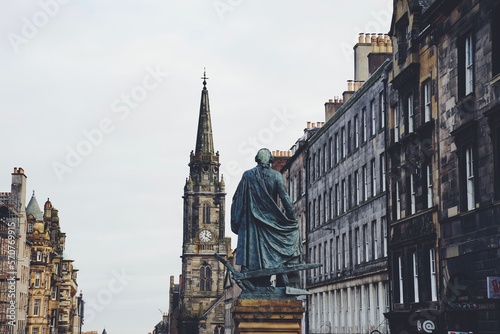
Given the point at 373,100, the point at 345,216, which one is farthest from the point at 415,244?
the point at 345,216

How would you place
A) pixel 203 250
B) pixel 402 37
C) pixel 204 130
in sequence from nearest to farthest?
pixel 402 37 < pixel 203 250 < pixel 204 130

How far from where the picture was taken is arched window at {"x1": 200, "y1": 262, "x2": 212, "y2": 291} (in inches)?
5969

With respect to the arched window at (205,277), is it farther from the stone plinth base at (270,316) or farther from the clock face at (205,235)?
the stone plinth base at (270,316)

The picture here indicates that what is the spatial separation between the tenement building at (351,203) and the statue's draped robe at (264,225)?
25.6 metres

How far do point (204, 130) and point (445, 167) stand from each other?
425 feet

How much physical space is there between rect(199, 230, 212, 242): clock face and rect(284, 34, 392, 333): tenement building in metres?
87.9

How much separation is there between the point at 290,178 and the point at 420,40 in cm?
3453

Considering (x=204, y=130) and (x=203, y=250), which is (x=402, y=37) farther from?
(x=204, y=130)

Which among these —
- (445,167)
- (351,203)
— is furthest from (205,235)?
(445,167)

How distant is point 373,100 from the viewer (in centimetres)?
4494

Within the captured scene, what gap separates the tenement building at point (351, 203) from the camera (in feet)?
143

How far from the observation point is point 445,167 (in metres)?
31.7

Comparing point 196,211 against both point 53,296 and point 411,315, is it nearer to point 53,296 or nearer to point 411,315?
point 53,296

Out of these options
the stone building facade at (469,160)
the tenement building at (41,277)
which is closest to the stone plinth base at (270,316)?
the stone building facade at (469,160)
